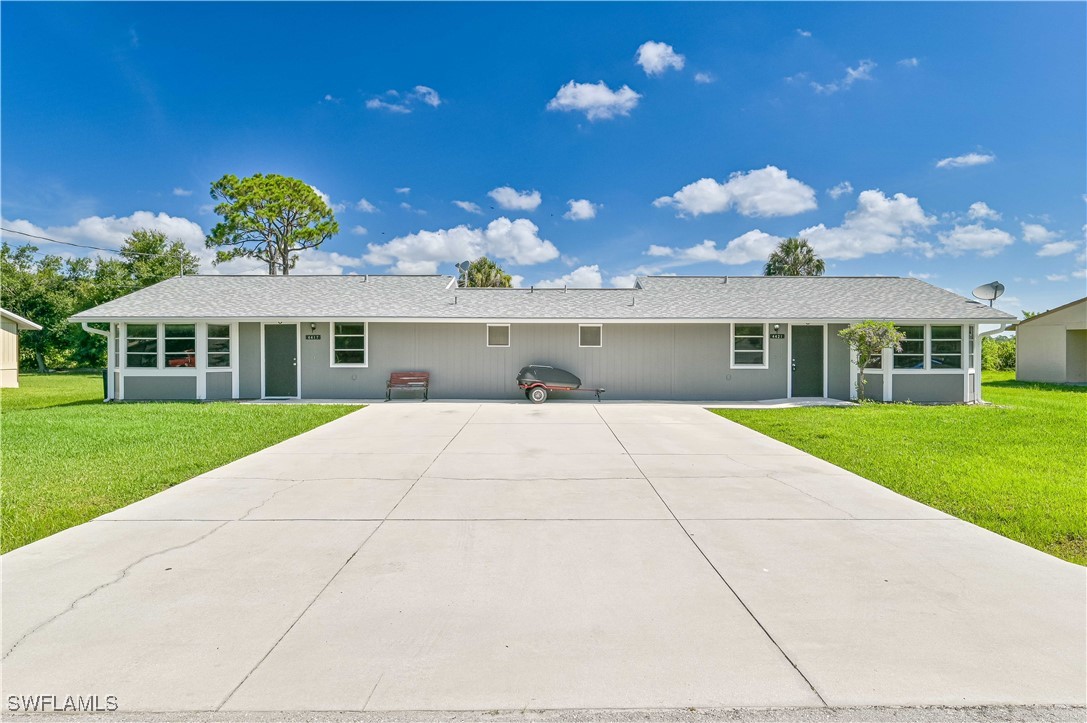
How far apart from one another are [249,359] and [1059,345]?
30.1 m

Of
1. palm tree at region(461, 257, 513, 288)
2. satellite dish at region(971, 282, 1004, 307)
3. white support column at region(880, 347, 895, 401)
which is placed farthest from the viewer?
palm tree at region(461, 257, 513, 288)

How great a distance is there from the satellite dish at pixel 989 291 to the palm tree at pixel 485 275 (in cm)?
2644

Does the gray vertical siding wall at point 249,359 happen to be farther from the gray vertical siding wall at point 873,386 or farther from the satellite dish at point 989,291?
the satellite dish at point 989,291

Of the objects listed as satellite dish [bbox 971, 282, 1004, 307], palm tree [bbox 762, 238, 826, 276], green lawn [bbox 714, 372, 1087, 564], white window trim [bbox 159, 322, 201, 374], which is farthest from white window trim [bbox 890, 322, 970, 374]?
white window trim [bbox 159, 322, 201, 374]

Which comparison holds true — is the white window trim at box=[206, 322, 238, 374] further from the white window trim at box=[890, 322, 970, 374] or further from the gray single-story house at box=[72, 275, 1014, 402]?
the white window trim at box=[890, 322, 970, 374]

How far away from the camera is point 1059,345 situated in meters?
20.5

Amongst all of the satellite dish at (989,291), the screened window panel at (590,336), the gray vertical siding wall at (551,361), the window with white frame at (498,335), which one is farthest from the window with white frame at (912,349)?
the window with white frame at (498,335)

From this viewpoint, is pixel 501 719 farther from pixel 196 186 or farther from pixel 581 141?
pixel 196 186

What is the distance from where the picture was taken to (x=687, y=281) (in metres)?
18.0

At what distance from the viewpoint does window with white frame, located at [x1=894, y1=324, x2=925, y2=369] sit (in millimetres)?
14203

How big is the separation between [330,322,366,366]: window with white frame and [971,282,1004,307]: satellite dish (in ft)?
61.8

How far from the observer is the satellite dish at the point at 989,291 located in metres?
15.1

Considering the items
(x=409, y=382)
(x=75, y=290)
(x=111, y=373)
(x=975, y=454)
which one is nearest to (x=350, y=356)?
(x=409, y=382)

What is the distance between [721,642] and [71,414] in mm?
14450
